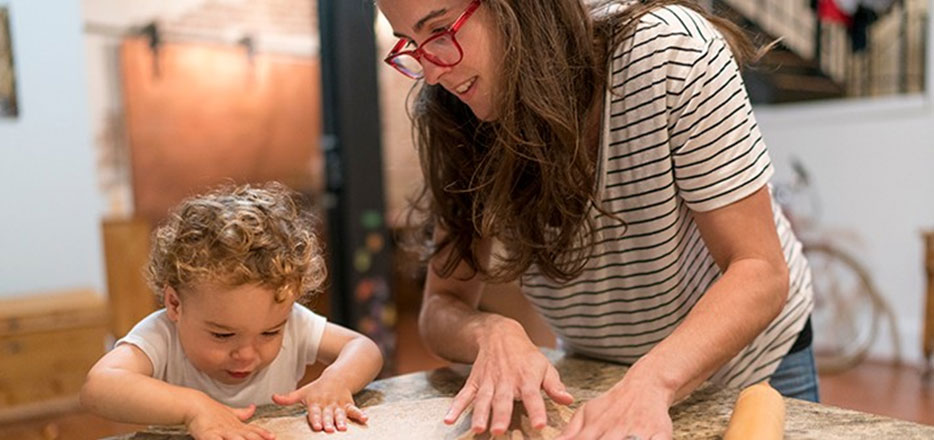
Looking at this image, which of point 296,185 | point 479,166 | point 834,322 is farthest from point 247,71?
point 479,166

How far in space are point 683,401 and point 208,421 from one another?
0.57m

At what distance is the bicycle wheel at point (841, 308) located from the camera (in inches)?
174

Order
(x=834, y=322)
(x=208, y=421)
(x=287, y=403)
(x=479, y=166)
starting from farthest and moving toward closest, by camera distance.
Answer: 1. (x=834, y=322)
2. (x=479, y=166)
3. (x=287, y=403)
4. (x=208, y=421)

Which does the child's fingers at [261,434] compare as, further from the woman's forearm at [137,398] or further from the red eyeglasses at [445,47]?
the red eyeglasses at [445,47]

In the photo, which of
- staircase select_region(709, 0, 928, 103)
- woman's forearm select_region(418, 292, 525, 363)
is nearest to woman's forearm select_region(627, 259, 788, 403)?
woman's forearm select_region(418, 292, 525, 363)

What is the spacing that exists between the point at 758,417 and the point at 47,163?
12.3ft

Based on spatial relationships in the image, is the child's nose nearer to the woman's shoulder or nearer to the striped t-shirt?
the striped t-shirt

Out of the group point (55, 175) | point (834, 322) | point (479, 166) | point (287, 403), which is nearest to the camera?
Answer: point (287, 403)

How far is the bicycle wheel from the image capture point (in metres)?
4.41

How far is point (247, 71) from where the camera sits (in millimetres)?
4852

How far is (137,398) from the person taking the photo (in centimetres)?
95

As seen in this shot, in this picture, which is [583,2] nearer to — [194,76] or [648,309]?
[648,309]

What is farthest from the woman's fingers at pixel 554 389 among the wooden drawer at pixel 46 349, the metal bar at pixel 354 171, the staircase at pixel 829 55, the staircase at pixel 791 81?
the staircase at pixel 791 81

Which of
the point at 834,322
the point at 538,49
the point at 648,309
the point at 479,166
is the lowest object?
the point at 834,322
